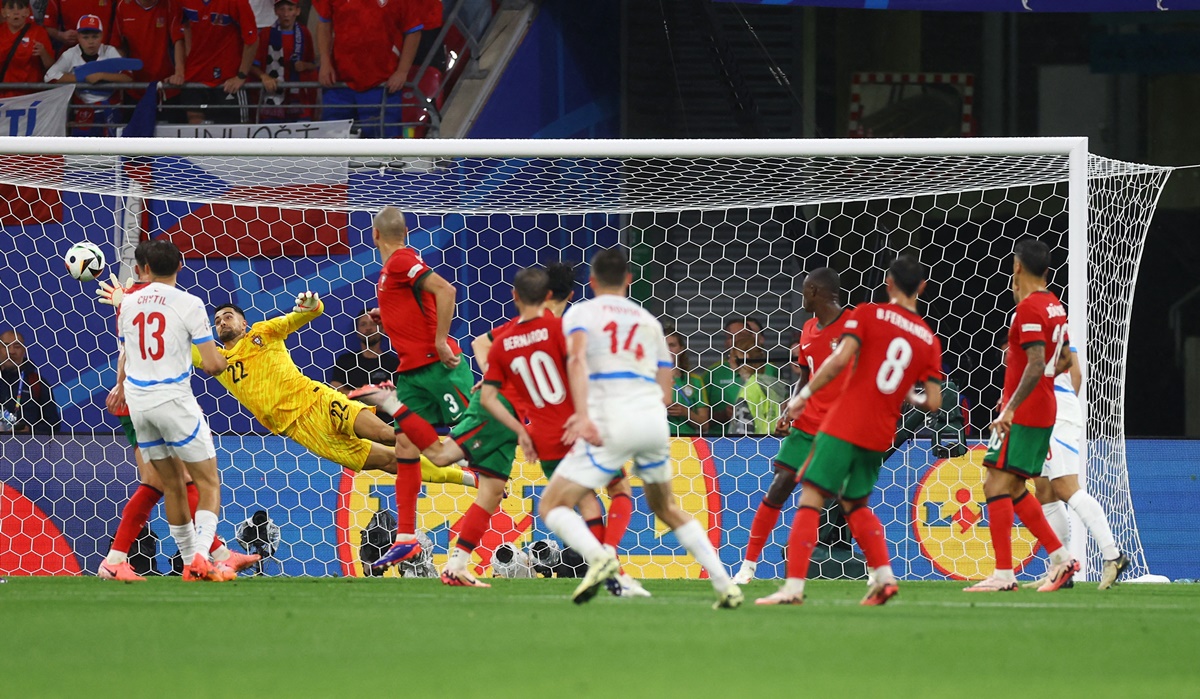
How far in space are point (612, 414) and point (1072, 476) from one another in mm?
3633

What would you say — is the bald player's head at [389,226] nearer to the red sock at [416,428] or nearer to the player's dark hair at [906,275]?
the red sock at [416,428]

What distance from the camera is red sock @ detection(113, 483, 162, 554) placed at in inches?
355

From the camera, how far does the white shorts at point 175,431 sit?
8602 millimetres

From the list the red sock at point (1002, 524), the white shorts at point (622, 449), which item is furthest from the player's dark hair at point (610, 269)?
the red sock at point (1002, 524)

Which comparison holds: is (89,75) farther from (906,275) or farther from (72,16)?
(906,275)

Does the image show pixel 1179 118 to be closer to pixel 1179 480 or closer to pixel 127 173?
pixel 1179 480

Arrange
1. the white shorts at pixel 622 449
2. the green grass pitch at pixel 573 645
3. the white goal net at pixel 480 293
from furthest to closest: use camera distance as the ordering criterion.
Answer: the white goal net at pixel 480 293 → the white shorts at pixel 622 449 → the green grass pitch at pixel 573 645

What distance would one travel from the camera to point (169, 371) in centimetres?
866

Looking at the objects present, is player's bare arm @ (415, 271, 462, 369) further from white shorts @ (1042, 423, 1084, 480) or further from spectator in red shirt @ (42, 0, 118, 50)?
spectator in red shirt @ (42, 0, 118, 50)

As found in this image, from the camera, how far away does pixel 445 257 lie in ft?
46.2

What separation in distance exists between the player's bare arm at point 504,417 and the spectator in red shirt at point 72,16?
9.57 meters

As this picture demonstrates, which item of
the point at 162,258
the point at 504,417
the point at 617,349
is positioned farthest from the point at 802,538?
the point at 162,258

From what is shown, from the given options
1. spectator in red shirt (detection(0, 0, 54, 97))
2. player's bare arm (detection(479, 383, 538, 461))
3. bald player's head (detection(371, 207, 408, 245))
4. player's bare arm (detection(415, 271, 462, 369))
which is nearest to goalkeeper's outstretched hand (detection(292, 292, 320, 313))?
bald player's head (detection(371, 207, 408, 245))

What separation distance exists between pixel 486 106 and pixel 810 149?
5429 millimetres
